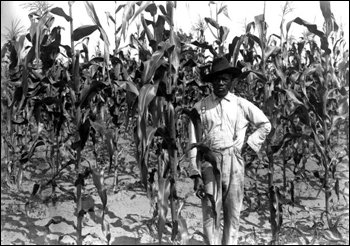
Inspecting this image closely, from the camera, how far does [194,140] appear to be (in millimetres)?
2766

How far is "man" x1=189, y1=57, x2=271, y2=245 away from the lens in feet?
9.05

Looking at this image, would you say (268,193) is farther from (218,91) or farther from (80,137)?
(80,137)

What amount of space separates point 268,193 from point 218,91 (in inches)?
48.1

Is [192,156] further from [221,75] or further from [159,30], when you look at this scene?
[159,30]

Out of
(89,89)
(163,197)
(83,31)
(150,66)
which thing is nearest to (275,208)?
(163,197)

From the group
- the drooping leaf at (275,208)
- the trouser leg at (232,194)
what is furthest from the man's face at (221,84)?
the drooping leaf at (275,208)

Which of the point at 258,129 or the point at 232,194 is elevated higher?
the point at 258,129

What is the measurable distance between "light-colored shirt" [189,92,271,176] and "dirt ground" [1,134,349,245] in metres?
1.02

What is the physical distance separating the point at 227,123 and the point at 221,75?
36cm

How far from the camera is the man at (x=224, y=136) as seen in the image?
2760 mm

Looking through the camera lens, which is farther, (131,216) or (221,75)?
(131,216)

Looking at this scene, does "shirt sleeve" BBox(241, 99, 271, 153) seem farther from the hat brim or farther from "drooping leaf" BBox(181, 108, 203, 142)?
"drooping leaf" BBox(181, 108, 203, 142)

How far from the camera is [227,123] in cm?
279

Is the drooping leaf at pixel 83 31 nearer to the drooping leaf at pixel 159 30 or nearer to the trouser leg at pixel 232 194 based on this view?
the drooping leaf at pixel 159 30
